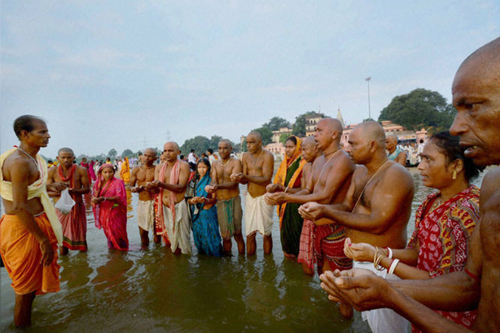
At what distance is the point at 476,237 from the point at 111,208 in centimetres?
566

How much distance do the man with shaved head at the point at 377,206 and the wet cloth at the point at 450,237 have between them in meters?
0.38

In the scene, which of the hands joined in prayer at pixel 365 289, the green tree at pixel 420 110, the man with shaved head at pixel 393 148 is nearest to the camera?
the hands joined in prayer at pixel 365 289

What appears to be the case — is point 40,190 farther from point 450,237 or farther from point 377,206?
point 450,237

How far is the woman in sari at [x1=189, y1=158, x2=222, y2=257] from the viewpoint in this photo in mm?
5004

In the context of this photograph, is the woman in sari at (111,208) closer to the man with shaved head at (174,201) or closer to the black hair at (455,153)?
the man with shaved head at (174,201)

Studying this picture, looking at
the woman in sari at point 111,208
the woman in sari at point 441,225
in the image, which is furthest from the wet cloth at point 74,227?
the woman in sari at point 441,225

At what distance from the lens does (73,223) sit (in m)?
5.31

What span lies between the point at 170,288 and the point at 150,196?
251 cm

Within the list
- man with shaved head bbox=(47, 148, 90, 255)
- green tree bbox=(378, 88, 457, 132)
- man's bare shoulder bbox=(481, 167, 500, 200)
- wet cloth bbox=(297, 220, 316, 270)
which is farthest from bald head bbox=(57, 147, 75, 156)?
green tree bbox=(378, 88, 457, 132)

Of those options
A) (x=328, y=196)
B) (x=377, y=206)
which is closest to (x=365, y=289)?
(x=377, y=206)

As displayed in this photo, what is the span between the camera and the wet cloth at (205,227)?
16.4ft

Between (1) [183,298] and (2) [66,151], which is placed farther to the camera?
(2) [66,151]

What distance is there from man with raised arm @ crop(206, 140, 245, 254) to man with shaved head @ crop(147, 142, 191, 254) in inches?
24.4

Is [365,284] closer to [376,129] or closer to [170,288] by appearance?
[376,129]
